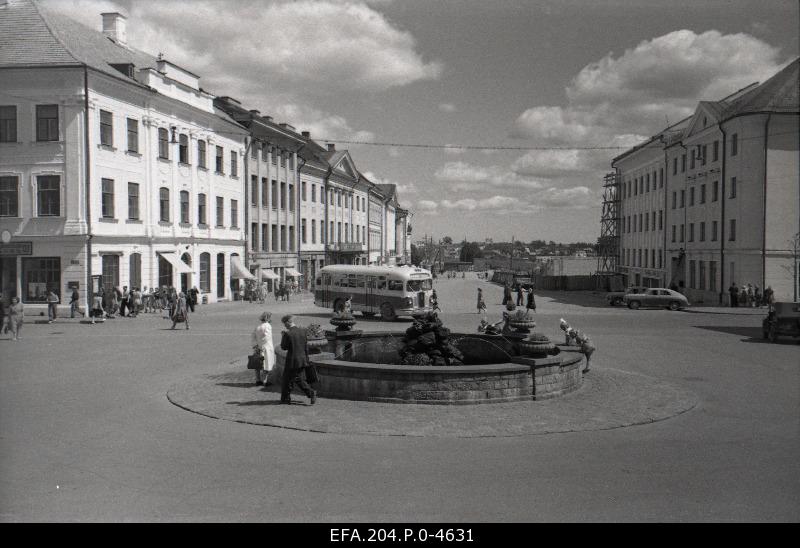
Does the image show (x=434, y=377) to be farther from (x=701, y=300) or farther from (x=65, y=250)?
(x=701, y=300)

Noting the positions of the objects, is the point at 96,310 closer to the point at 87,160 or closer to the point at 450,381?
the point at 87,160

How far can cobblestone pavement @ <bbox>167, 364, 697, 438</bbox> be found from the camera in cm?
1048

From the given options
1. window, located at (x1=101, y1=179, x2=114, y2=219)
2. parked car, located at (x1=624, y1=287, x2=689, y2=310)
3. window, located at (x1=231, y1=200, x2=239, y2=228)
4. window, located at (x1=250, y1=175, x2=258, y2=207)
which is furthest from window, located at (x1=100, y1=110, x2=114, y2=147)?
parked car, located at (x1=624, y1=287, x2=689, y2=310)

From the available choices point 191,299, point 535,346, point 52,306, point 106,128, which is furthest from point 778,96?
point 52,306

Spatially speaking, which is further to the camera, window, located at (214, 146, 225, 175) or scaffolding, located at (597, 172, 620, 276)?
scaffolding, located at (597, 172, 620, 276)

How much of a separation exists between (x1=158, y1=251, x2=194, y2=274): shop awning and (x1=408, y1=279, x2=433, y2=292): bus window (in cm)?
1482

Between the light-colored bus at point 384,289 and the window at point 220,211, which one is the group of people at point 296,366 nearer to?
the light-colored bus at point 384,289

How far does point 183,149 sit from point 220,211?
20.1ft

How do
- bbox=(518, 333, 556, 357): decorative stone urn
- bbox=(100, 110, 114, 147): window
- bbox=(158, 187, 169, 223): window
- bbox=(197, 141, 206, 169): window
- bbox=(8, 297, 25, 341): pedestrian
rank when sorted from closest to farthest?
1. bbox=(518, 333, 556, 357): decorative stone urn
2. bbox=(8, 297, 25, 341): pedestrian
3. bbox=(100, 110, 114, 147): window
4. bbox=(158, 187, 169, 223): window
5. bbox=(197, 141, 206, 169): window

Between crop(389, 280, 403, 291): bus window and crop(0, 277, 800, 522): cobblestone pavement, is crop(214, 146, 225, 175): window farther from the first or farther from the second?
crop(0, 277, 800, 522): cobblestone pavement

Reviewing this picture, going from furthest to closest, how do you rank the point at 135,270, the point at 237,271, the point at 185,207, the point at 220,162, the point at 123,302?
the point at 237,271
the point at 220,162
the point at 185,207
the point at 135,270
the point at 123,302

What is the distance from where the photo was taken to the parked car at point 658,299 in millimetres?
42125

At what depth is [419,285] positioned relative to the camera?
32.9m

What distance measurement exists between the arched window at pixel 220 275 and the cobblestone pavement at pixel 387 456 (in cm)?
2856
